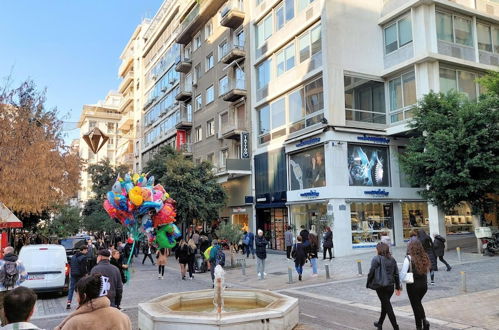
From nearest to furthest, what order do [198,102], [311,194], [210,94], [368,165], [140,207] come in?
[140,207]
[311,194]
[368,165]
[210,94]
[198,102]

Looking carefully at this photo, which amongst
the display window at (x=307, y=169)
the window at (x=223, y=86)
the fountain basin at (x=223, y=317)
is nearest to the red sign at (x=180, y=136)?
the window at (x=223, y=86)

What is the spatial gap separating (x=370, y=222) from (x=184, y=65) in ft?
88.0

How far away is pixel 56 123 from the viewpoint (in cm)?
1916

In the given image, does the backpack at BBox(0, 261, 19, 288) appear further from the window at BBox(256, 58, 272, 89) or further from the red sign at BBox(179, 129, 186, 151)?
the red sign at BBox(179, 129, 186, 151)

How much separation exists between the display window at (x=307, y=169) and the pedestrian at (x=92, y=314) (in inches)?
818

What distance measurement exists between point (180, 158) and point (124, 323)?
89.7 ft

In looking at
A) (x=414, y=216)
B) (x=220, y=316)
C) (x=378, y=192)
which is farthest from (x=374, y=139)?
(x=220, y=316)

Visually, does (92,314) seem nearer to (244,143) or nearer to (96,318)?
(96,318)

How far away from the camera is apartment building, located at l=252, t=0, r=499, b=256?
2348cm

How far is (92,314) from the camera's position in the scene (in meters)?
3.80

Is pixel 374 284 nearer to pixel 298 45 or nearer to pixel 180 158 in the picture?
pixel 298 45

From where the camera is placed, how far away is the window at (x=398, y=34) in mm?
24328

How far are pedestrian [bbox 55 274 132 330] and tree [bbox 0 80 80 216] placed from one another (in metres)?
13.3

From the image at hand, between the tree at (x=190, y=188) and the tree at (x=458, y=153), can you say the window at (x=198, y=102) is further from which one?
the tree at (x=458, y=153)
